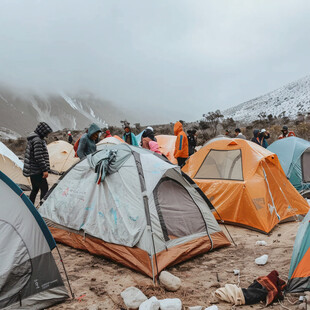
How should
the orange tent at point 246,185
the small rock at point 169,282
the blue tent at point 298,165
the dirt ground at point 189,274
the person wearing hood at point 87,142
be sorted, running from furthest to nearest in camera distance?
the blue tent at point 298,165 < the person wearing hood at point 87,142 < the orange tent at point 246,185 < the small rock at point 169,282 < the dirt ground at point 189,274

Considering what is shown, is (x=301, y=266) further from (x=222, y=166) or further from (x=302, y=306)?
(x=222, y=166)

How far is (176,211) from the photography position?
4777 millimetres

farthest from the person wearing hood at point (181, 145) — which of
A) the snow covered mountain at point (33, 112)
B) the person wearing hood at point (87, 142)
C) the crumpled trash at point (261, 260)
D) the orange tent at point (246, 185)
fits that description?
the snow covered mountain at point (33, 112)

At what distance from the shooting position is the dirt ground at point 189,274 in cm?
348

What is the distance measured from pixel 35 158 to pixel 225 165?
4.02m

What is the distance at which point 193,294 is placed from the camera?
3.64 meters

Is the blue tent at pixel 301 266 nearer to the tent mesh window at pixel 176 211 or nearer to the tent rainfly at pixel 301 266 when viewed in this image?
the tent rainfly at pixel 301 266

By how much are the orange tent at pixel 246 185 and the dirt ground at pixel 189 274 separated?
629mm

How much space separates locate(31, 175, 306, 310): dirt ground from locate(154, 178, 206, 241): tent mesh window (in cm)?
48

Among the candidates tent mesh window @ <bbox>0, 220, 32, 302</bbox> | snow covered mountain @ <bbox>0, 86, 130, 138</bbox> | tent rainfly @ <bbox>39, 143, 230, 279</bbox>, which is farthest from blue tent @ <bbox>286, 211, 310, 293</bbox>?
snow covered mountain @ <bbox>0, 86, 130, 138</bbox>

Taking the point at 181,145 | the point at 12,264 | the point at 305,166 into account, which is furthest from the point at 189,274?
the point at 305,166

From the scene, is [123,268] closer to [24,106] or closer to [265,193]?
[265,193]

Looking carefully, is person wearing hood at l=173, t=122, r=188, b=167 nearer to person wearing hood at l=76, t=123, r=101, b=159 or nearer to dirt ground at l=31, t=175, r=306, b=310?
person wearing hood at l=76, t=123, r=101, b=159

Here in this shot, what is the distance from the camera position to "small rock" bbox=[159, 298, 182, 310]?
3.17 m
